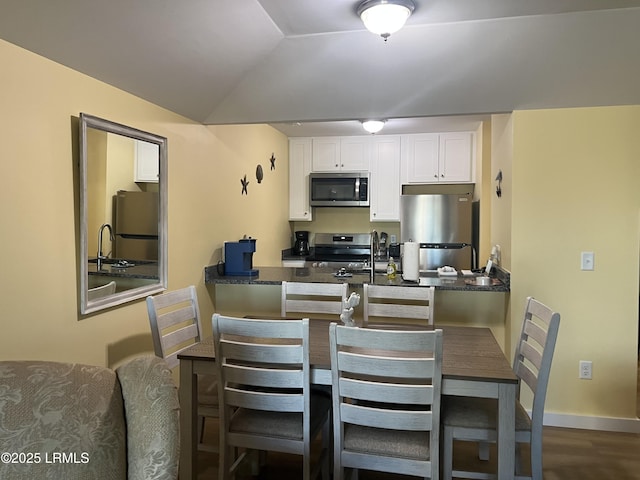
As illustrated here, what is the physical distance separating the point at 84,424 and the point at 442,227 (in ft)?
13.6

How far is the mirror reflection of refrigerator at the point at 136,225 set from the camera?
7.59ft

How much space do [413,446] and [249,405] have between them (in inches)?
26.9

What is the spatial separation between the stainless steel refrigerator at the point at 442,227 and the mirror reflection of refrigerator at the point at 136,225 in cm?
291

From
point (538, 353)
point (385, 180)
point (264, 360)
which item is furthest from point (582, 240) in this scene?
point (385, 180)

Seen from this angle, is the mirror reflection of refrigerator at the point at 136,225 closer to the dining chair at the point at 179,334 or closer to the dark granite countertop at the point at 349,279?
the dining chair at the point at 179,334

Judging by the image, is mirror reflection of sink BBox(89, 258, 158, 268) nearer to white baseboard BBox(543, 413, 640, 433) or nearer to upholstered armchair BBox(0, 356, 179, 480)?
upholstered armchair BBox(0, 356, 179, 480)

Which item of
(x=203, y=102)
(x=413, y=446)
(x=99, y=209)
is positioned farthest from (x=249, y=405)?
(x=203, y=102)

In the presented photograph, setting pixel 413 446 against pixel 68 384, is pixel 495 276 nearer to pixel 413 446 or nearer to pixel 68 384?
pixel 413 446

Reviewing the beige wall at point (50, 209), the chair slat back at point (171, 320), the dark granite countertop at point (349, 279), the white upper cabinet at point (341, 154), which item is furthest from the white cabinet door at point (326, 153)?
the chair slat back at point (171, 320)

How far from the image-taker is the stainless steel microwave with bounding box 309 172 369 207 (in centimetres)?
520

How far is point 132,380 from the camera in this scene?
1187 mm

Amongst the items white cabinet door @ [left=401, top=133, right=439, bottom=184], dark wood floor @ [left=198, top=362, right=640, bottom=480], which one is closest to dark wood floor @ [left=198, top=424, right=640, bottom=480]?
dark wood floor @ [left=198, top=362, right=640, bottom=480]

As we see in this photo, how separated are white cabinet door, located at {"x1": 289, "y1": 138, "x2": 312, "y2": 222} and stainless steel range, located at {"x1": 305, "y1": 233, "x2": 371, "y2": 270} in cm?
39

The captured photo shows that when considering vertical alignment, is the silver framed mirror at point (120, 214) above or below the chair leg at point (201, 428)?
above
